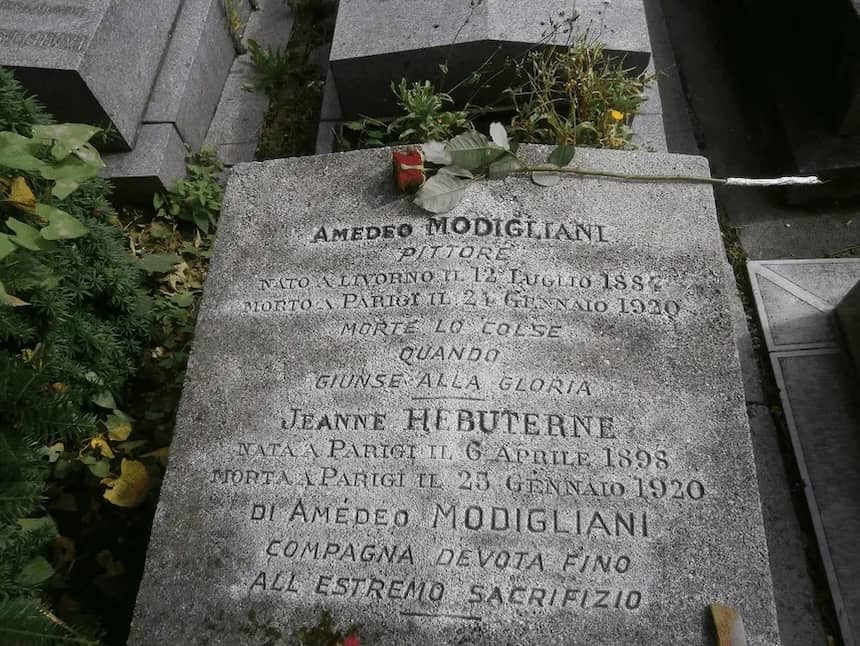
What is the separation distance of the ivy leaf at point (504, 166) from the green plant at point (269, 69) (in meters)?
2.00

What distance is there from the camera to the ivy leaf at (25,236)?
2002 millimetres

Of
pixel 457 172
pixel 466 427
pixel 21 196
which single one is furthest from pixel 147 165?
pixel 466 427

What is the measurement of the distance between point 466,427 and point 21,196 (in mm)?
1548

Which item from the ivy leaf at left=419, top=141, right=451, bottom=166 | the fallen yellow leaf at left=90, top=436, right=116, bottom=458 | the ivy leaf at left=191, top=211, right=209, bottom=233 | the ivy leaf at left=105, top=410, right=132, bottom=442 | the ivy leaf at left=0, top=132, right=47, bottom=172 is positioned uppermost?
the ivy leaf at left=419, top=141, right=451, bottom=166

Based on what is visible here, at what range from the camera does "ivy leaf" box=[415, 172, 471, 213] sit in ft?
7.39

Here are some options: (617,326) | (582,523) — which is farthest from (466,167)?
(582,523)

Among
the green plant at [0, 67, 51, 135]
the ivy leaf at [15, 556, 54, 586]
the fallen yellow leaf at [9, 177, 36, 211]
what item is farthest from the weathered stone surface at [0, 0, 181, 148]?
the ivy leaf at [15, 556, 54, 586]

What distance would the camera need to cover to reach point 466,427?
77.2 inches

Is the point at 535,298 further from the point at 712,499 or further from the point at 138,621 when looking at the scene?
the point at 138,621

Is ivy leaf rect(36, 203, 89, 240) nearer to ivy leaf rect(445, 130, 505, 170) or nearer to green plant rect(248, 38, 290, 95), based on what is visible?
ivy leaf rect(445, 130, 505, 170)

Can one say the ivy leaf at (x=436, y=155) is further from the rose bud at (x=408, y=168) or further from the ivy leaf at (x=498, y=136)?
the ivy leaf at (x=498, y=136)

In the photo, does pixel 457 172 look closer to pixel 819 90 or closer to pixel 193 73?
pixel 193 73

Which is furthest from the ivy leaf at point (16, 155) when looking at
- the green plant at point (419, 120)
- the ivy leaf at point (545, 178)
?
the ivy leaf at point (545, 178)

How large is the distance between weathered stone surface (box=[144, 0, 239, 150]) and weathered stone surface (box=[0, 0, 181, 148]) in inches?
3.8
